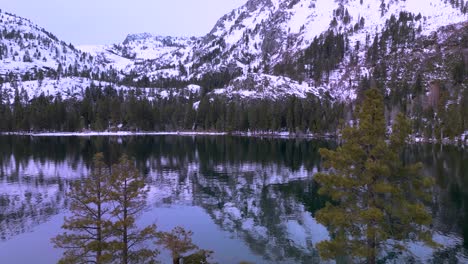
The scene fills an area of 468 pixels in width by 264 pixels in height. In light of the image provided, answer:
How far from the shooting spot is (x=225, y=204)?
67688 millimetres

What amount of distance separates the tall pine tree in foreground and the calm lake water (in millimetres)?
14426

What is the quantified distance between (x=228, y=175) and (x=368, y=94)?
2642 inches

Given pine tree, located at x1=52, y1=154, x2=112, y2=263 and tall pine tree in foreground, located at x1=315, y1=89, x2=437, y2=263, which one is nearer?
tall pine tree in foreground, located at x1=315, y1=89, x2=437, y2=263

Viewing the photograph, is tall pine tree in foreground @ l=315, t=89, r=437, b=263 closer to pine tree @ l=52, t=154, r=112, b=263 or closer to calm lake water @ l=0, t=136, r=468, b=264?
calm lake water @ l=0, t=136, r=468, b=264

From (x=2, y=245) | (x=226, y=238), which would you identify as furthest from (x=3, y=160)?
(x=226, y=238)

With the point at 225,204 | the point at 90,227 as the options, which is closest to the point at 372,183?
the point at 90,227

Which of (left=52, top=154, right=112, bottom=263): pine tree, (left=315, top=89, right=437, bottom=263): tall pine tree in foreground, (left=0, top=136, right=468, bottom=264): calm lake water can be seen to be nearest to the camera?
(left=315, top=89, right=437, bottom=263): tall pine tree in foreground

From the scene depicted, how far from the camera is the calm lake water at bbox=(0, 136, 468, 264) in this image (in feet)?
150

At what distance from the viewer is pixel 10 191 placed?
74125mm

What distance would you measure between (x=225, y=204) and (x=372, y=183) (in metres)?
40.5

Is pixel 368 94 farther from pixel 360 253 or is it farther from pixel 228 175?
pixel 228 175

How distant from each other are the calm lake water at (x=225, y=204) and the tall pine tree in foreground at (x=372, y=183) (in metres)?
14.4

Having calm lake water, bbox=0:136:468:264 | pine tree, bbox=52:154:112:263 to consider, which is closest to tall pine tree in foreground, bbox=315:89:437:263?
calm lake water, bbox=0:136:468:264

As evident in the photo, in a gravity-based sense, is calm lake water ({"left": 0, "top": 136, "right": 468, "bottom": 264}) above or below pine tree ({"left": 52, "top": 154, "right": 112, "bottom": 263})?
below
